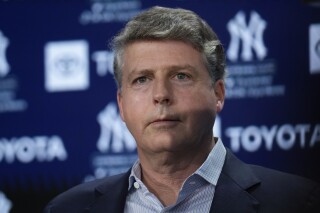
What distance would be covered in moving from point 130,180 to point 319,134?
975mm

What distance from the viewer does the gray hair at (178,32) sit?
1703 mm

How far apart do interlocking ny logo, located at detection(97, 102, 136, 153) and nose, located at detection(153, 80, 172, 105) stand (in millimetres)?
959

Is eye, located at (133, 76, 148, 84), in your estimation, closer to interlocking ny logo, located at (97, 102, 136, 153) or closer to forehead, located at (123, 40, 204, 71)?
forehead, located at (123, 40, 204, 71)

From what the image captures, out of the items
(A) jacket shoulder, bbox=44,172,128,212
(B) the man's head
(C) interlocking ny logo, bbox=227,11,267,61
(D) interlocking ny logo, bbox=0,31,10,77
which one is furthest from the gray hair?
(D) interlocking ny logo, bbox=0,31,10,77

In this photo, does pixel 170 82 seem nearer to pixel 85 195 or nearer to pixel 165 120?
pixel 165 120

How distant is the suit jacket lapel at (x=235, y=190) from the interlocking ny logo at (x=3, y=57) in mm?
1297

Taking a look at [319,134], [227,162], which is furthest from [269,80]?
[227,162]

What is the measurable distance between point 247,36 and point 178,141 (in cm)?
100

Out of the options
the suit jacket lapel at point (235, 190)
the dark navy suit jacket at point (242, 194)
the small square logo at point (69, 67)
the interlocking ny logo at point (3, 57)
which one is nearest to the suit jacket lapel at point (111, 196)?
the dark navy suit jacket at point (242, 194)

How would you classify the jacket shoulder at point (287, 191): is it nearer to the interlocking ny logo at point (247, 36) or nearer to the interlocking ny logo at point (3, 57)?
the interlocking ny logo at point (247, 36)

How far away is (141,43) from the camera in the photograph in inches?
68.2

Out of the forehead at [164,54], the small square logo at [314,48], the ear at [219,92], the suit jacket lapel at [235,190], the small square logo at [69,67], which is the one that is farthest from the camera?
the small square logo at [69,67]

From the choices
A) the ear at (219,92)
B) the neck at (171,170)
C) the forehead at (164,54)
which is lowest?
the neck at (171,170)

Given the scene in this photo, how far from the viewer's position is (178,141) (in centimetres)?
166
